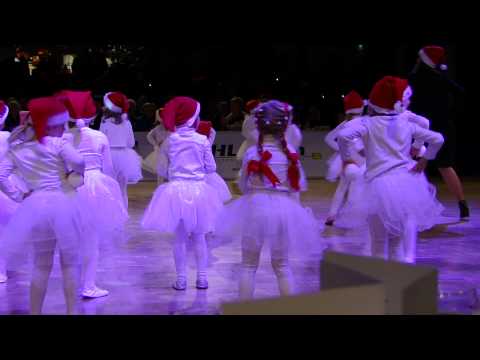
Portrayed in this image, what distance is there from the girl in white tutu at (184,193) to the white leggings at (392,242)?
46.4 inches

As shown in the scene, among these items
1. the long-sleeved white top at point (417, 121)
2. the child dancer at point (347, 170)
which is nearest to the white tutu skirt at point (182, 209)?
the long-sleeved white top at point (417, 121)

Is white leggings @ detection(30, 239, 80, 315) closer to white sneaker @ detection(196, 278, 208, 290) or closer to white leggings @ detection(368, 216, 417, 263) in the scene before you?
white sneaker @ detection(196, 278, 208, 290)

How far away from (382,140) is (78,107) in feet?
7.14

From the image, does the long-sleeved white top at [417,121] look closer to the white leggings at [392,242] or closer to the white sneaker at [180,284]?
the white leggings at [392,242]

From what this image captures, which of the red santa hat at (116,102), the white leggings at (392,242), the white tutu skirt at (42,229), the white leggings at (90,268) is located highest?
the red santa hat at (116,102)

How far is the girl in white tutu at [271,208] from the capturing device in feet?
15.5

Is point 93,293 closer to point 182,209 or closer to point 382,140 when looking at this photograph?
point 182,209

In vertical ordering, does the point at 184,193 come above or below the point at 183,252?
above

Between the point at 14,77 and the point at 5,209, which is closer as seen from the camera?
the point at 5,209

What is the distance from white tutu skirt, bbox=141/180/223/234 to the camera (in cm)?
570

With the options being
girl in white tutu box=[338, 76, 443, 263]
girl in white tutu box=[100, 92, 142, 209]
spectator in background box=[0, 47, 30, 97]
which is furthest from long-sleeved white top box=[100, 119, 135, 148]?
spectator in background box=[0, 47, 30, 97]

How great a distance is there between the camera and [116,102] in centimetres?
831

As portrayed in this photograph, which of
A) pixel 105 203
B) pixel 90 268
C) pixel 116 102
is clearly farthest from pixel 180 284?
pixel 116 102
